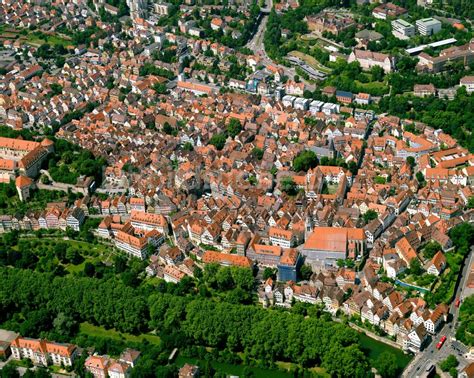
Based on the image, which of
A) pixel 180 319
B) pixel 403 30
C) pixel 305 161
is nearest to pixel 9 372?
pixel 180 319

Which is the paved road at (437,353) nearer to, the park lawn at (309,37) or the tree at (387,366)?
the tree at (387,366)

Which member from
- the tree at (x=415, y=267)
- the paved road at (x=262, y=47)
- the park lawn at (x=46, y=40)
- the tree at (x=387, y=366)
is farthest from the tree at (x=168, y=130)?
the tree at (x=387, y=366)

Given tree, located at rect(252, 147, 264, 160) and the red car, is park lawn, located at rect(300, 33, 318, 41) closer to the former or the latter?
tree, located at rect(252, 147, 264, 160)

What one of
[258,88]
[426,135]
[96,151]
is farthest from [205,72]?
[426,135]

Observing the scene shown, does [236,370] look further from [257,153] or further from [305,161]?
[257,153]

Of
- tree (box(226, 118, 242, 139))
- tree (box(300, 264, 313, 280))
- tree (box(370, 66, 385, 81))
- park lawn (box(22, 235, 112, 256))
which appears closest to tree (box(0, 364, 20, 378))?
park lawn (box(22, 235, 112, 256))
